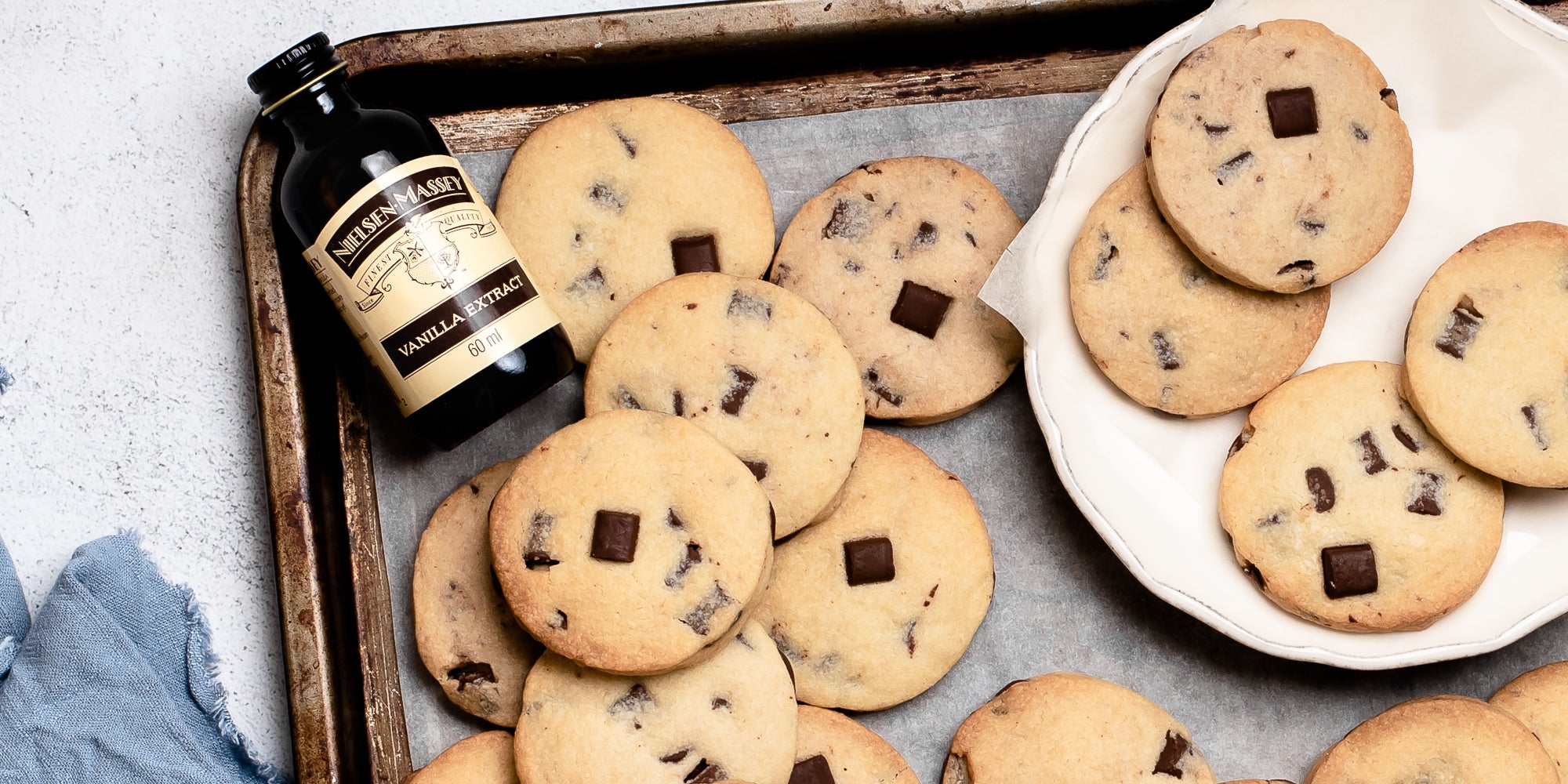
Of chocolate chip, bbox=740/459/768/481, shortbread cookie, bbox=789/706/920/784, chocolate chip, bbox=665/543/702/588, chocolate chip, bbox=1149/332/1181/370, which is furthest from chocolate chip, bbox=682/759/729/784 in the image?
chocolate chip, bbox=1149/332/1181/370

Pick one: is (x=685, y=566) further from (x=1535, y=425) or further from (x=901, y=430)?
→ (x=1535, y=425)

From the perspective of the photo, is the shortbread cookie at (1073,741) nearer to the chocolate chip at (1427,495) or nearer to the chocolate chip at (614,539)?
the chocolate chip at (1427,495)

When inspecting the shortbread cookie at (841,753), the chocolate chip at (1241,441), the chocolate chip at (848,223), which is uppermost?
the chocolate chip at (848,223)

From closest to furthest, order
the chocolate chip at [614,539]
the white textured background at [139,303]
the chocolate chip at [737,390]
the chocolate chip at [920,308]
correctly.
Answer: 1. the chocolate chip at [614,539]
2. the chocolate chip at [737,390]
3. the chocolate chip at [920,308]
4. the white textured background at [139,303]

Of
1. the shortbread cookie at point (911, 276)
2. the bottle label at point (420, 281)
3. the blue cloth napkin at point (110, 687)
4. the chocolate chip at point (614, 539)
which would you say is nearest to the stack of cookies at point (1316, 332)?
the shortbread cookie at point (911, 276)

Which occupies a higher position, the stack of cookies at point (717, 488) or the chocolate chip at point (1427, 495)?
the stack of cookies at point (717, 488)

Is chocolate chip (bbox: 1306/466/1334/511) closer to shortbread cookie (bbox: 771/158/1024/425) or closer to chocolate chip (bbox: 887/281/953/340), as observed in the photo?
shortbread cookie (bbox: 771/158/1024/425)

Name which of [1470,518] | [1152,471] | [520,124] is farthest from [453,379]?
[1470,518]
